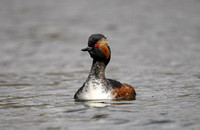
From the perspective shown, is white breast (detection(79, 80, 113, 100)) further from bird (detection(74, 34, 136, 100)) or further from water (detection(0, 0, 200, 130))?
water (detection(0, 0, 200, 130))

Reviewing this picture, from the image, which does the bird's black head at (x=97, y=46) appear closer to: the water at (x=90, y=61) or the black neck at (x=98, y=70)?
the black neck at (x=98, y=70)

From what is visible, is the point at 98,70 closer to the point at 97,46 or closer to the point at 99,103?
the point at 97,46

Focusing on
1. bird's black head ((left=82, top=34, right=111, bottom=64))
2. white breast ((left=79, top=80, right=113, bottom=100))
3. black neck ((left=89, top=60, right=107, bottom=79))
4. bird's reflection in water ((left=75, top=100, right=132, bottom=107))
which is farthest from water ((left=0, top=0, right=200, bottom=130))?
bird's black head ((left=82, top=34, right=111, bottom=64))

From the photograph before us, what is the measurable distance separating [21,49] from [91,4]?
1416cm

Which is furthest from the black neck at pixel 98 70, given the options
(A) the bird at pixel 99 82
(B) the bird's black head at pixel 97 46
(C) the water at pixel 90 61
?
(C) the water at pixel 90 61

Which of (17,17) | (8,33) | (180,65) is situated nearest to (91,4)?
(17,17)

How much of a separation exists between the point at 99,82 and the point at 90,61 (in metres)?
8.85

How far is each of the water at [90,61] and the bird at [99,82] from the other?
245 mm

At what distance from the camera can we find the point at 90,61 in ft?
70.7

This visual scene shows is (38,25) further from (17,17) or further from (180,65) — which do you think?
(180,65)

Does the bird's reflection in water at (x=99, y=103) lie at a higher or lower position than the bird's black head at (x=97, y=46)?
lower

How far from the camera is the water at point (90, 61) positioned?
11023 millimetres

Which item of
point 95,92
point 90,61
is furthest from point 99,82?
point 90,61

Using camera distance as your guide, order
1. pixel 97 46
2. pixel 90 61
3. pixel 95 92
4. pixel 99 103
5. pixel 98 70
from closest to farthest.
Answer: pixel 99 103 → pixel 95 92 → pixel 97 46 → pixel 98 70 → pixel 90 61
